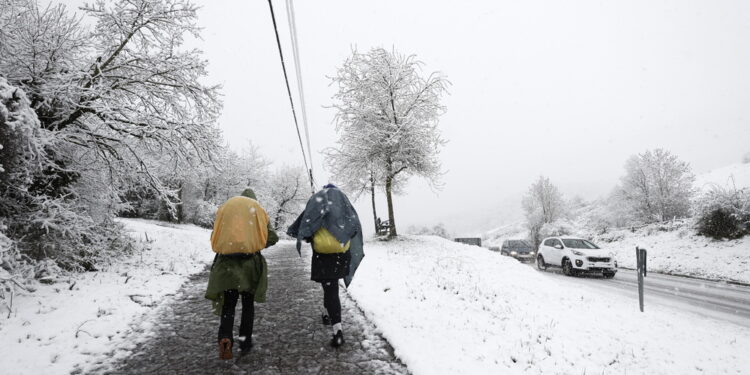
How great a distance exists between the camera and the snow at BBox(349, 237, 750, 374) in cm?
373

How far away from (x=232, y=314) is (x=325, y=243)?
124cm

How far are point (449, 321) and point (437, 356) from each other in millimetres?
1279

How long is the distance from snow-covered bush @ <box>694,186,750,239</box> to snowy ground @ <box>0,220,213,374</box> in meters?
23.9

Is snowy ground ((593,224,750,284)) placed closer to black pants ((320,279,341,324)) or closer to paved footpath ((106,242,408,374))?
paved footpath ((106,242,408,374))

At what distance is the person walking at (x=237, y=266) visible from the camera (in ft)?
11.7

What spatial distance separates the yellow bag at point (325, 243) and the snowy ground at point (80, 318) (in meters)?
2.47

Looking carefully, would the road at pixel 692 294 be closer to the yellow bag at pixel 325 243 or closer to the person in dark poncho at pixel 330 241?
the person in dark poncho at pixel 330 241

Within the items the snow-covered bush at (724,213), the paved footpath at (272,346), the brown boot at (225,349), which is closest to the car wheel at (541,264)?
the snow-covered bush at (724,213)

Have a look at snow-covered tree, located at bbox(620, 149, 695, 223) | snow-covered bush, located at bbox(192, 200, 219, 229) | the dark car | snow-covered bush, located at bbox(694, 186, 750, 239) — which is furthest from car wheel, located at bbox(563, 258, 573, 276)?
snow-covered bush, located at bbox(192, 200, 219, 229)

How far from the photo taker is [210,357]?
11.8 feet

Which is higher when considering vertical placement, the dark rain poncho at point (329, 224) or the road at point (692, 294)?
the dark rain poncho at point (329, 224)

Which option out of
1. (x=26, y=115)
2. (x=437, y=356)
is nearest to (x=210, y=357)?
(x=437, y=356)

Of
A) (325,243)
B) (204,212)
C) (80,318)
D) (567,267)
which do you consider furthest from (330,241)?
(204,212)

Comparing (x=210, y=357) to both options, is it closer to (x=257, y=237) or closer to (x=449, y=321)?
(x=257, y=237)
